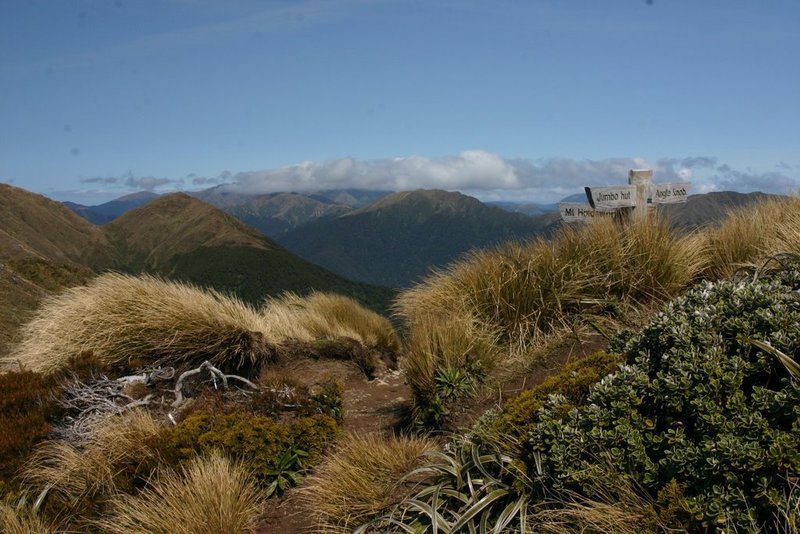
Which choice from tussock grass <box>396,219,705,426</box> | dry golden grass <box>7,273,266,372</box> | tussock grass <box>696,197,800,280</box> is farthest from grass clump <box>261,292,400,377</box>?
tussock grass <box>696,197,800,280</box>

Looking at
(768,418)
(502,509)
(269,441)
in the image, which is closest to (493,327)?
(269,441)

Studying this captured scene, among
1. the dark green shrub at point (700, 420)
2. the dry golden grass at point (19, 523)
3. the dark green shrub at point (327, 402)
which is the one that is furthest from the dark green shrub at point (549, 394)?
the dry golden grass at point (19, 523)

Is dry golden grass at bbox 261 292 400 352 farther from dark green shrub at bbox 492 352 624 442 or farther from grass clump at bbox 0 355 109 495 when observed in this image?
dark green shrub at bbox 492 352 624 442

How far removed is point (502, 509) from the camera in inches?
141

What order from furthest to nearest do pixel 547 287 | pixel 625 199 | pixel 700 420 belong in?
pixel 625 199 < pixel 547 287 < pixel 700 420

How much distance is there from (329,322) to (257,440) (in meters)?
6.48

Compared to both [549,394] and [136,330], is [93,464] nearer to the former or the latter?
[136,330]

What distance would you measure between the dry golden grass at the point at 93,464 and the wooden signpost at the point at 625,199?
6.16 meters

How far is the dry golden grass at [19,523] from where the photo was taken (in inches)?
160

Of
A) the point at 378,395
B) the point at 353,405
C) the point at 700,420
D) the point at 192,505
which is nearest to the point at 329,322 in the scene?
the point at 378,395

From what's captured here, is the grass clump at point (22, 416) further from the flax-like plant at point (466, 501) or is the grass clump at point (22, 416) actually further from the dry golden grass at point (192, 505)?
the flax-like plant at point (466, 501)

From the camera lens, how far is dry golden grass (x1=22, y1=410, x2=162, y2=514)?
4.59 meters

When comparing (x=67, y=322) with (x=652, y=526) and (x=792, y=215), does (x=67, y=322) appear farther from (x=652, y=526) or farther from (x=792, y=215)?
(x=792, y=215)

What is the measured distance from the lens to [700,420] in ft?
9.96
